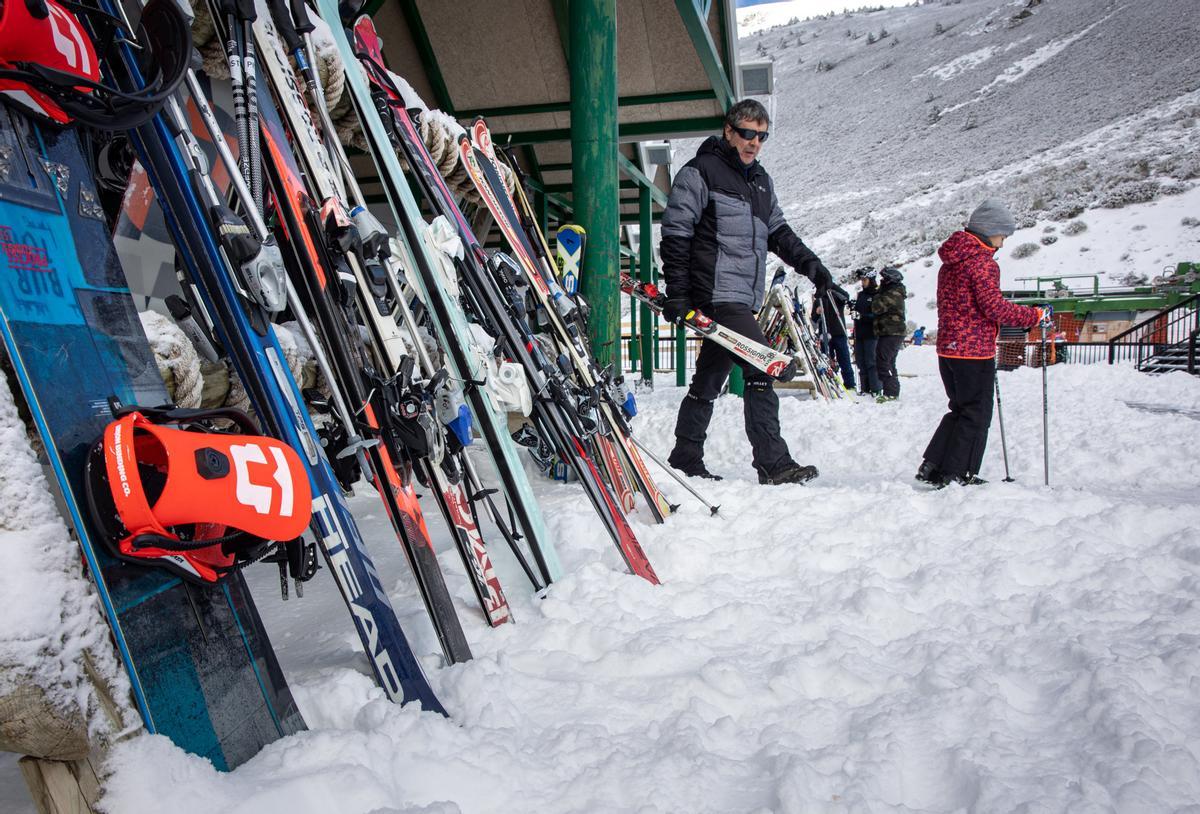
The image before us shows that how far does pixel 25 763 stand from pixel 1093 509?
3445 millimetres

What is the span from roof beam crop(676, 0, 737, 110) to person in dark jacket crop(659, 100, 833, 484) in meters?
2.46

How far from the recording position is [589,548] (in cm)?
269

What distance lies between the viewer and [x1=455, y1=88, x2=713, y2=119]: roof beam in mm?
7430

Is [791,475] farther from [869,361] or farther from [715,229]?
[869,361]

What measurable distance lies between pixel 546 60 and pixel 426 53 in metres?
1.26

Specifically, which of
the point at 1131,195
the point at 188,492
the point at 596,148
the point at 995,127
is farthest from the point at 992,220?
the point at 995,127

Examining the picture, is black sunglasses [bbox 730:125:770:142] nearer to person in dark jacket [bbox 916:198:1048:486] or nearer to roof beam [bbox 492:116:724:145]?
person in dark jacket [bbox 916:198:1048:486]

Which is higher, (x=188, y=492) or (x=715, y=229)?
(x=715, y=229)

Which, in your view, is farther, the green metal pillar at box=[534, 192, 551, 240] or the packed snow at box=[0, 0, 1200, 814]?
the green metal pillar at box=[534, 192, 551, 240]

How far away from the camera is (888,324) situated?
9023 millimetres

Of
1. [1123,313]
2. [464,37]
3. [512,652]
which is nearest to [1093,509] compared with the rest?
[512,652]

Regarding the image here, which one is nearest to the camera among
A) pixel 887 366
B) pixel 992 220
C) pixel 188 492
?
pixel 188 492

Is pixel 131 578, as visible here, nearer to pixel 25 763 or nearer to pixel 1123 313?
pixel 25 763

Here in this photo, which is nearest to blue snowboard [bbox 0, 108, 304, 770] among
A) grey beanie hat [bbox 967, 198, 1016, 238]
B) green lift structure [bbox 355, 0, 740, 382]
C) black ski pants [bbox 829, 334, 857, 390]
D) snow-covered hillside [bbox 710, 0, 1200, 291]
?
green lift structure [bbox 355, 0, 740, 382]
